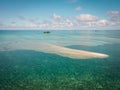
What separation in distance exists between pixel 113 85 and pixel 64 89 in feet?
21.7

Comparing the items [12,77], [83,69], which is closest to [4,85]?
[12,77]

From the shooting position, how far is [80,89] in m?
18.2

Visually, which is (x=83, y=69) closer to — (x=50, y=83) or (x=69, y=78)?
(x=69, y=78)

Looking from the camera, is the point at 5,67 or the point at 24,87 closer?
the point at 24,87

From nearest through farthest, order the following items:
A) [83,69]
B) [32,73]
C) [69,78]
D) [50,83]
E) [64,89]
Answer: [64,89] < [50,83] < [69,78] < [32,73] < [83,69]

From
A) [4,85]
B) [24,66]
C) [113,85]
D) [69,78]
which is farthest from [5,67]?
[113,85]

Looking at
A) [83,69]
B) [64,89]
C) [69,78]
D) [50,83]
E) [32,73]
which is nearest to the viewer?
[64,89]

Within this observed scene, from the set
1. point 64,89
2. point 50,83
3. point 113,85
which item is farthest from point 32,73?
point 113,85

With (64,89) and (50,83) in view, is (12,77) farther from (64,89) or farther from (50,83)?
(64,89)

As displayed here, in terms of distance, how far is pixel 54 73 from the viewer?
23.7m

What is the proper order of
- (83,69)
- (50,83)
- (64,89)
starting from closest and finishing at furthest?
1. (64,89)
2. (50,83)
3. (83,69)

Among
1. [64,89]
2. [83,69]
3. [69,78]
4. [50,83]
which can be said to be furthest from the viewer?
[83,69]

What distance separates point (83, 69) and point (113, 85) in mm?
7277

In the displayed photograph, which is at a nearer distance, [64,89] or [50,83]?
[64,89]
